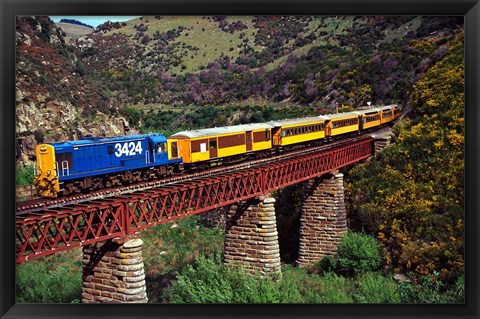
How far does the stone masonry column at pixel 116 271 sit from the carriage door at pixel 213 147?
9.09 meters

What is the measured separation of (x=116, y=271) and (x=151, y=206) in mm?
2307

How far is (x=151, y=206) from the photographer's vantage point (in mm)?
18547

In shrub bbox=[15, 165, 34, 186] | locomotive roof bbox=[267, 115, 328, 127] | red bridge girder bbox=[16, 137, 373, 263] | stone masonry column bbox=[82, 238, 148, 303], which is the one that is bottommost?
stone masonry column bbox=[82, 238, 148, 303]

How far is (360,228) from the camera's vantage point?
113ft

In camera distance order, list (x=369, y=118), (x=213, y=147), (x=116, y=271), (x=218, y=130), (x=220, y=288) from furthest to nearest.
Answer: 1. (x=369, y=118)
2. (x=218, y=130)
3. (x=213, y=147)
4. (x=220, y=288)
5. (x=116, y=271)

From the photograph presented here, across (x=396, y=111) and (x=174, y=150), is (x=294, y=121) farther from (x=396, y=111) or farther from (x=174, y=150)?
(x=396, y=111)

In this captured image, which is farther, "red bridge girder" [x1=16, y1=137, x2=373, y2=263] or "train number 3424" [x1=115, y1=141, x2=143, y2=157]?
"train number 3424" [x1=115, y1=141, x2=143, y2=157]

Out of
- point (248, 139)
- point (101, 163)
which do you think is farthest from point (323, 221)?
point (101, 163)

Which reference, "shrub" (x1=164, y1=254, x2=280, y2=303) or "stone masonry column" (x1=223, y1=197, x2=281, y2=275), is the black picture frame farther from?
"stone masonry column" (x1=223, y1=197, x2=281, y2=275)

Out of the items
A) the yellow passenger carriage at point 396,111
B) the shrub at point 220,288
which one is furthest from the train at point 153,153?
the yellow passenger carriage at point 396,111

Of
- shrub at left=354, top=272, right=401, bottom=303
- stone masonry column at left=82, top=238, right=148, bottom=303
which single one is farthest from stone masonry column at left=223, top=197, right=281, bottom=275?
stone masonry column at left=82, top=238, right=148, bottom=303

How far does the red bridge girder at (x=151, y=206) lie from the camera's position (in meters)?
15.0

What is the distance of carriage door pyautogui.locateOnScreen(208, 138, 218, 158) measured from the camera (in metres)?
26.4

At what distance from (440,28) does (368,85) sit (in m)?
8.05
